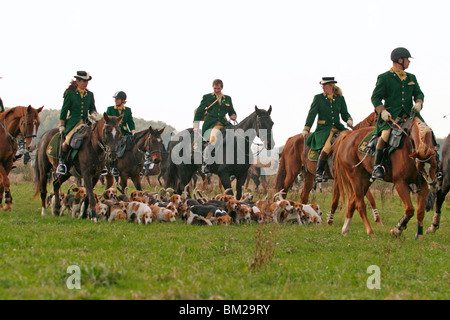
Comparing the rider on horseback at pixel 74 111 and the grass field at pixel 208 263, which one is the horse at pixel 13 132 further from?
the grass field at pixel 208 263

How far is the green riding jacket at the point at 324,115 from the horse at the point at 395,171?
1.60m

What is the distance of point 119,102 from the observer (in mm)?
16719

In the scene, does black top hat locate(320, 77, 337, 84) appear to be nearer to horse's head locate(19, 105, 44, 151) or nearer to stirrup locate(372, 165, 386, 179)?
stirrup locate(372, 165, 386, 179)

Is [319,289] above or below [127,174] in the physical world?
below

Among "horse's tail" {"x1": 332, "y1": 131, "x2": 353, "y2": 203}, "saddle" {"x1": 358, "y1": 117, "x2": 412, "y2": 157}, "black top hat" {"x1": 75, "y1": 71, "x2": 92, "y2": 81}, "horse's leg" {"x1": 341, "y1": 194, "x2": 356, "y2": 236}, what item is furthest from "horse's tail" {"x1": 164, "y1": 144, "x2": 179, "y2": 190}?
"saddle" {"x1": 358, "y1": 117, "x2": 412, "y2": 157}

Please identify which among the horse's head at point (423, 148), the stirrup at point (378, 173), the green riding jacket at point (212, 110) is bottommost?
the stirrup at point (378, 173)

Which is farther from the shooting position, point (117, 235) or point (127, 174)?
point (127, 174)

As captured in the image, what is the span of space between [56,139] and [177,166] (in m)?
4.77

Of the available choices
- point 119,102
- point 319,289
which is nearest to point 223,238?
point 319,289

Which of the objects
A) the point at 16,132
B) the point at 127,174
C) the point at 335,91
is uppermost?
the point at 335,91

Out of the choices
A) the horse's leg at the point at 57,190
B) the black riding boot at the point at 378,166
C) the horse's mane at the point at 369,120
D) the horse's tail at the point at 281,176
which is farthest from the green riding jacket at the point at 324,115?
the horse's leg at the point at 57,190

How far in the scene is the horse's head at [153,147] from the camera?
1544 cm
